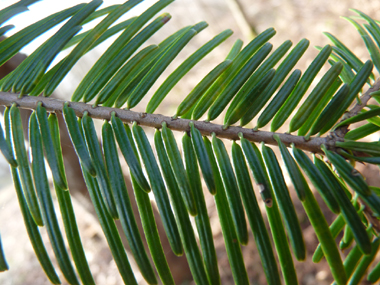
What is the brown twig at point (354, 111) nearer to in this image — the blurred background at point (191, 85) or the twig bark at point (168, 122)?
the twig bark at point (168, 122)

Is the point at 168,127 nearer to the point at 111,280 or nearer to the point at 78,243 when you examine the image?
the point at 78,243

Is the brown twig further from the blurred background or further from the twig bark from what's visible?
the blurred background

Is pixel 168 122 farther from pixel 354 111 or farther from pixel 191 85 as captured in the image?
pixel 191 85

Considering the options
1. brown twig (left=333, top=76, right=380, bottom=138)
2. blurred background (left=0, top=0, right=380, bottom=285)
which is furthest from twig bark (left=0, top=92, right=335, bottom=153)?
blurred background (left=0, top=0, right=380, bottom=285)

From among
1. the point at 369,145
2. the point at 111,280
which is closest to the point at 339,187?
the point at 369,145

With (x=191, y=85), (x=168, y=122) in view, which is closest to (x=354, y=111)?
(x=168, y=122)

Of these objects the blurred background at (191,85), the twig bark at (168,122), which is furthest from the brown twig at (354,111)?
the blurred background at (191,85)

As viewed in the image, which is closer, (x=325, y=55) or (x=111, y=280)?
(x=325, y=55)
